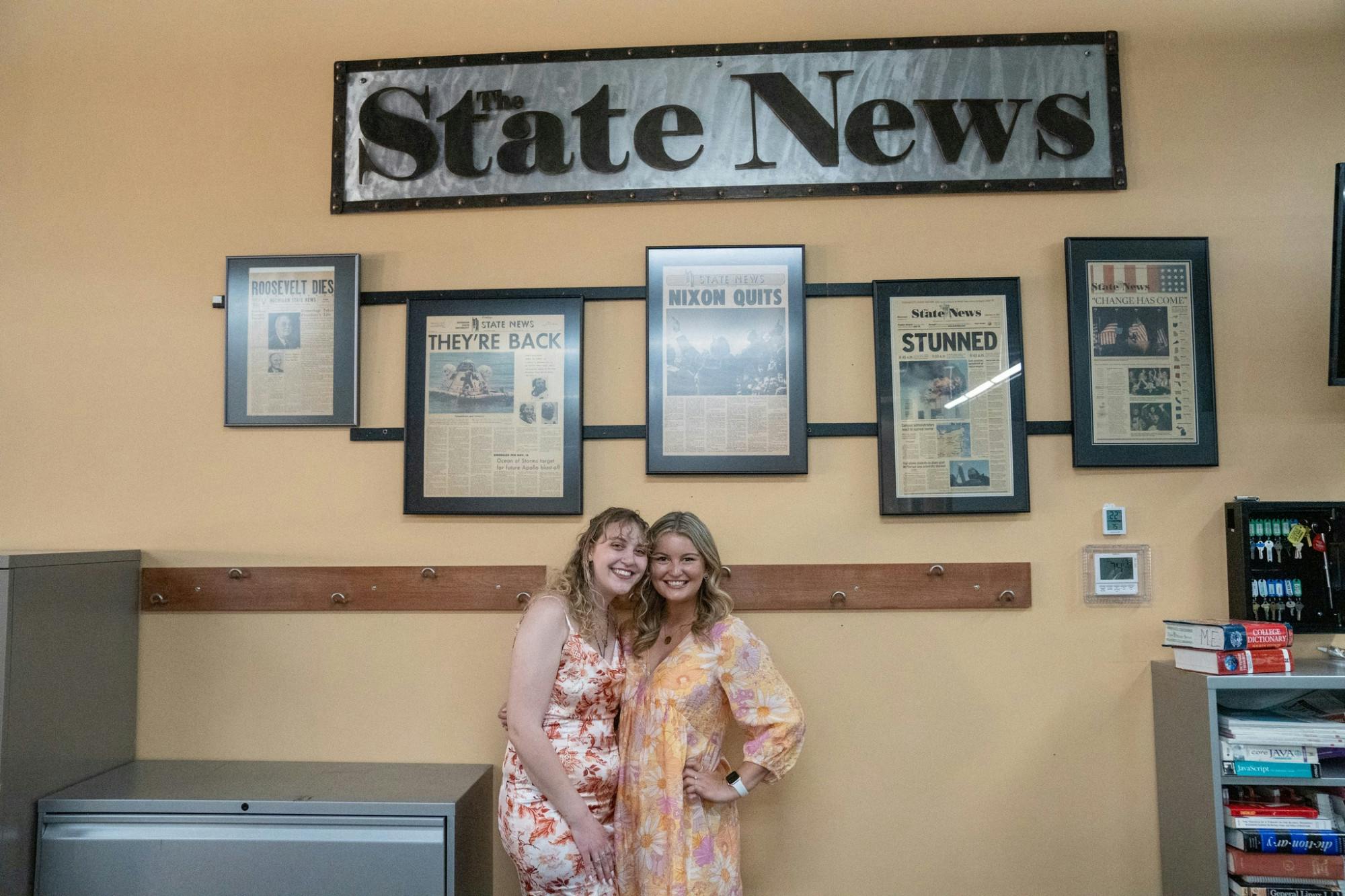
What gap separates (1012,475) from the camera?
2.61 m

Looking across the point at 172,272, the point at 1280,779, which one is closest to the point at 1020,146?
the point at 1280,779

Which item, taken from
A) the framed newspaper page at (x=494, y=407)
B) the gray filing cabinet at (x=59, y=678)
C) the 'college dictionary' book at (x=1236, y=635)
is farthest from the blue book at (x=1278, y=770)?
the gray filing cabinet at (x=59, y=678)

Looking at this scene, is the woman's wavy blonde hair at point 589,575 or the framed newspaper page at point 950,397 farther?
the framed newspaper page at point 950,397

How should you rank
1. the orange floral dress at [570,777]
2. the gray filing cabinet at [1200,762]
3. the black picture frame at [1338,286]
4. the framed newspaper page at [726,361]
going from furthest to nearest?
the framed newspaper page at [726,361]
the black picture frame at [1338,286]
the gray filing cabinet at [1200,762]
the orange floral dress at [570,777]

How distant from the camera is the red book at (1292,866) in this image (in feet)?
7.30

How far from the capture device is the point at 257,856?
2.26 m

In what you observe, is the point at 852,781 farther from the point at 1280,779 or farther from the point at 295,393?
the point at 295,393

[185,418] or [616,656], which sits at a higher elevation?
[185,418]

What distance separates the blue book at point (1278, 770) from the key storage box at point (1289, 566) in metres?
0.44

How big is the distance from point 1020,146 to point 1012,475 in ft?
3.43

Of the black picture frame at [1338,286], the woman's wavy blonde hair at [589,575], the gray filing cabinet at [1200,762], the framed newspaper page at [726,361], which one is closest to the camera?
the woman's wavy blonde hair at [589,575]

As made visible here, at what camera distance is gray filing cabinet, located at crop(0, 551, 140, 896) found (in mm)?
2266

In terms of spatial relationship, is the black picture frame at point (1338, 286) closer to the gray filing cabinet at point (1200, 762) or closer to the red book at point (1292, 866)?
the gray filing cabinet at point (1200, 762)

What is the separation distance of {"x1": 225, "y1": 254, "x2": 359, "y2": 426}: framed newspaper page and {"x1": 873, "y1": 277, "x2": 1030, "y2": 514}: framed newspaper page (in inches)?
66.1
